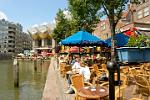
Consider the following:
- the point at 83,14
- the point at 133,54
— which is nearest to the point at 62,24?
the point at 83,14

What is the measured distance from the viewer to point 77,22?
36969 mm

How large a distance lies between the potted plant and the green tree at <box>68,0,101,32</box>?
16360 mm

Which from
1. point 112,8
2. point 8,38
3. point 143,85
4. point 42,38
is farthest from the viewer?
point 8,38

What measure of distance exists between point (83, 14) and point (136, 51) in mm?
20018

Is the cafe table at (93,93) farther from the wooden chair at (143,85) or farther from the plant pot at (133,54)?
the plant pot at (133,54)

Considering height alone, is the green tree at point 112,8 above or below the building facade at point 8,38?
below

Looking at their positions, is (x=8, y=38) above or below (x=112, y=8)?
above

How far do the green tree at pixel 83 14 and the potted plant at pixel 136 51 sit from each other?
644 inches

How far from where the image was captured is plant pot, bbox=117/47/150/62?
50.3 ft

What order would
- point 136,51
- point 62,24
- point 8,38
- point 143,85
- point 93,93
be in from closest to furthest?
point 93,93 < point 143,85 < point 136,51 < point 62,24 < point 8,38

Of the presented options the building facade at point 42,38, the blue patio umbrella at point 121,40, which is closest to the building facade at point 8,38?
the building facade at point 42,38

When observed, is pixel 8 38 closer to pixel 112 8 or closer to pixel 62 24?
pixel 62 24

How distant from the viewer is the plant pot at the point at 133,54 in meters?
15.3

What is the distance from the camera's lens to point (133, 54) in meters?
15.5
